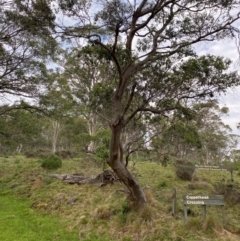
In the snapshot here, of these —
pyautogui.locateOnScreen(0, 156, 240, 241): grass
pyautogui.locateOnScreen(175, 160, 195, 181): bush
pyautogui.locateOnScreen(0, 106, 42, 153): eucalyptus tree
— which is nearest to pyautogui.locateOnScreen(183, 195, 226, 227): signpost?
pyautogui.locateOnScreen(0, 156, 240, 241): grass

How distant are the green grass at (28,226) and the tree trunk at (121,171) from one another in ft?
6.19

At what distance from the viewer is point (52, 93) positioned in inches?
592

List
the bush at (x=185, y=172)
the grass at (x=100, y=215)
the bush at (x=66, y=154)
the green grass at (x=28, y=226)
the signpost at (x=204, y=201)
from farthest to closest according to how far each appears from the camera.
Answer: the bush at (x=66, y=154) < the bush at (x=185, y=172) < the green grass at (x=28, y=226) < the signpost at (x=204, y=201) < the grass at (x=100, y=215)

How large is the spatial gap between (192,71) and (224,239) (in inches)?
171

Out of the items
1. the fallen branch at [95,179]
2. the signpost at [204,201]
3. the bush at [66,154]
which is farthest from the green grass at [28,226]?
the bush at [66,154]

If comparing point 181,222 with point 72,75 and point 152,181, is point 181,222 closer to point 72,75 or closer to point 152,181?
point 152,181

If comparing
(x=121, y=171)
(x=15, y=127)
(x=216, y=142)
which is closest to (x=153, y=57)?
(x=121, y=171)

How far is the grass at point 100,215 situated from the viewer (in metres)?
6.42

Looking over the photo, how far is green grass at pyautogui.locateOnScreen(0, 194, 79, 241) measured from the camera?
6922 millimetres

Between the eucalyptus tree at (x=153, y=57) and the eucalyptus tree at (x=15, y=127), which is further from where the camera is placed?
the eucalyptus tree at (x=15, y=127)

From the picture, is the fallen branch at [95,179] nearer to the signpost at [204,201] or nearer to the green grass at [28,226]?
the green grass at [28,226]

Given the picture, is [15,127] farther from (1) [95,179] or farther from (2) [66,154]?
(2) [66,154]

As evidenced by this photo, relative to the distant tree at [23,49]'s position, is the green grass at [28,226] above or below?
below

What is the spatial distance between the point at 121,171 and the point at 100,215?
1.48 m
